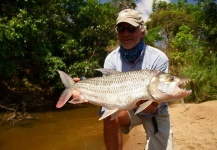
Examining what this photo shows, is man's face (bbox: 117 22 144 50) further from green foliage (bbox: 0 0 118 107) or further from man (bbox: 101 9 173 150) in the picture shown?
green foliage (bbox: 0 0 118 107)

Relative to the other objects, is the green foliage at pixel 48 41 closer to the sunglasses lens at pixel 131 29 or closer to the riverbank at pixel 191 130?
the riverbank at pixel 191 130

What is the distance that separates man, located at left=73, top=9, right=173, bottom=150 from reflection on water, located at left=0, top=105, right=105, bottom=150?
2569mm

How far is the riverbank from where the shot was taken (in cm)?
587

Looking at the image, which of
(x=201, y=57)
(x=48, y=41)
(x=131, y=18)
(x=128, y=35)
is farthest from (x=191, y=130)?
(x=48, y=41)

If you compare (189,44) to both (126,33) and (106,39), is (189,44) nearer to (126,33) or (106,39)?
(106,39)

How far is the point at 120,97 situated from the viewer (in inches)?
131

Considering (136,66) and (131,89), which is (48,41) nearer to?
(136,66)

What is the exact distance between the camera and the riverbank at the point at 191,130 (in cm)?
587

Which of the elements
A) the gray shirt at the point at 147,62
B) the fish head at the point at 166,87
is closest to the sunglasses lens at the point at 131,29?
the gray shirt at the point at 147,62

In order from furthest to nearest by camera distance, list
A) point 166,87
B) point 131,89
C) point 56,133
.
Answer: point 56,133
point 131,89
point 166,87

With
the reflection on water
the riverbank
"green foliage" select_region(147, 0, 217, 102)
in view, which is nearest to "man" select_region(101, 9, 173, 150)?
the riverbank

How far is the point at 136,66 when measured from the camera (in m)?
4.07

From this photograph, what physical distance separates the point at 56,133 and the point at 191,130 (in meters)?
3.60

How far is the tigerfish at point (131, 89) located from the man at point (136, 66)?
50 cm
